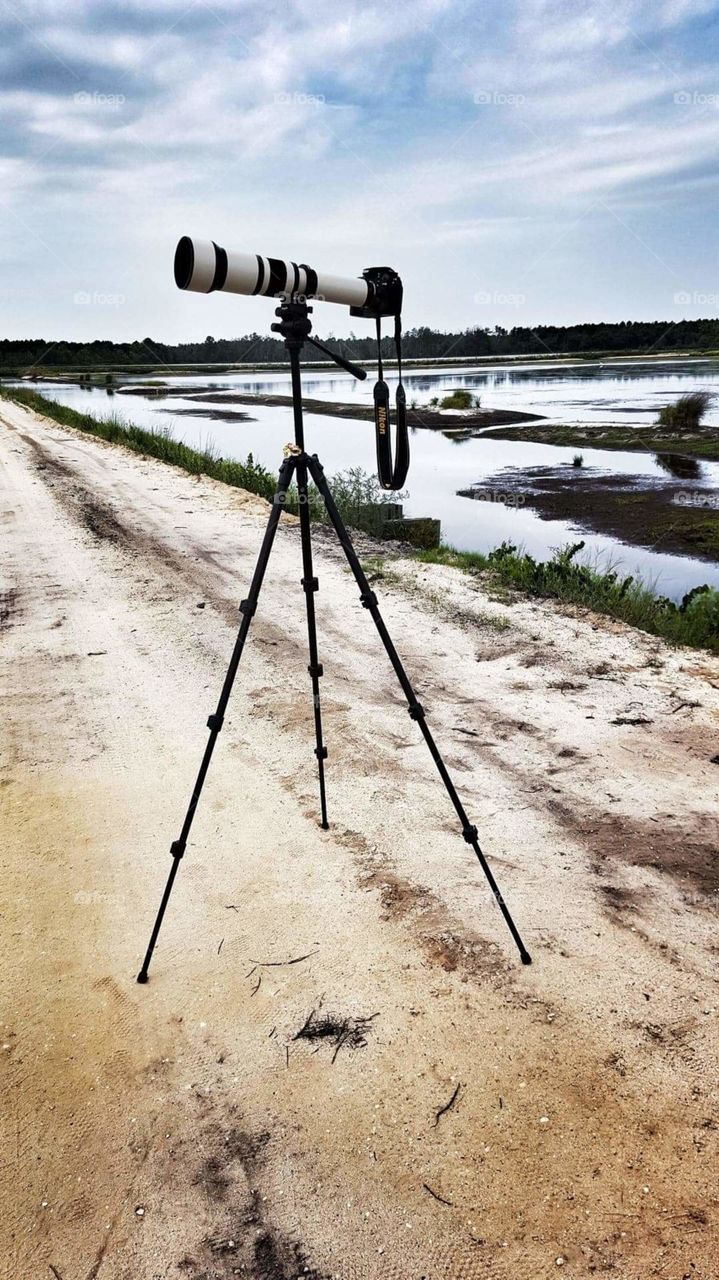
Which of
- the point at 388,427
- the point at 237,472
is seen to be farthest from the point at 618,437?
the point at 388,427

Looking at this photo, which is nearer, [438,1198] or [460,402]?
[438,1198]

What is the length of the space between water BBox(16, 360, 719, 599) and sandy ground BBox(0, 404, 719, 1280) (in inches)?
226

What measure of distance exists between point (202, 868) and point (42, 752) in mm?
1455

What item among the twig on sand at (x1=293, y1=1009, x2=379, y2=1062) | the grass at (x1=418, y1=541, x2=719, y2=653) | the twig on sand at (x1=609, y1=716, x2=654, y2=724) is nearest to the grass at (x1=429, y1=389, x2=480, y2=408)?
the grass at (x1=418, y1=541, x2=719, y2=653)

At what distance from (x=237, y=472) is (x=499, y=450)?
1021 centimetres

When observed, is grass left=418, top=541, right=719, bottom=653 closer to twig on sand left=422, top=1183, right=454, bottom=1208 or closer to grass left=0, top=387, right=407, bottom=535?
grass left=0, top=387, right=407, bottom=535

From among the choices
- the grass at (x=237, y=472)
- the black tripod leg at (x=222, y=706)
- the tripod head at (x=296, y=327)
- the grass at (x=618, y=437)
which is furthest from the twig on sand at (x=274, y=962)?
the grass at (x=618, y=437)

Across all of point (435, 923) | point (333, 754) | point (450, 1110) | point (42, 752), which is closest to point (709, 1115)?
point (450, 1110)

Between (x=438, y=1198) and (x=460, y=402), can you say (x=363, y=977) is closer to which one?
(x=438, y=1198)

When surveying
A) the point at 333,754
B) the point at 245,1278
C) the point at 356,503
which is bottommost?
the point at 245,1278

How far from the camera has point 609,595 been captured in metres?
6.95

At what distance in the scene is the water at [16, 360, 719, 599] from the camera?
36.0 feet

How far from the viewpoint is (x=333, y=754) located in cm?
414

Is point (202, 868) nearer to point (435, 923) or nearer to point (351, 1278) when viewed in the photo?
point (435, 923)
